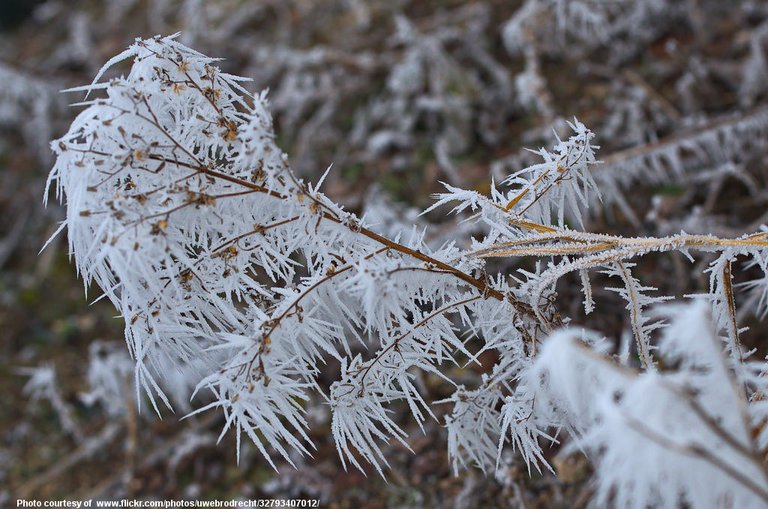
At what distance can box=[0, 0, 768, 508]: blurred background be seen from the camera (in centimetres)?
210

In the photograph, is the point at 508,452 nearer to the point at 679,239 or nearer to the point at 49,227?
the point at 679,239

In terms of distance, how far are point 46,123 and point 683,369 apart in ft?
11.1

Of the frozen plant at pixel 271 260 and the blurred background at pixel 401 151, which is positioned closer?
the frozen plant at pixel 271 260

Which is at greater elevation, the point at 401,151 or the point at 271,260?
the point at 271,260

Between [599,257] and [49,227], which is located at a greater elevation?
[49,227]

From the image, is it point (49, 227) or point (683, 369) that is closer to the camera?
point (683, 369)

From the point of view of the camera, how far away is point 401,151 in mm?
3070

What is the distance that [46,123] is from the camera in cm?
339

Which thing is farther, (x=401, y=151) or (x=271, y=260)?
(x=401, y=151)

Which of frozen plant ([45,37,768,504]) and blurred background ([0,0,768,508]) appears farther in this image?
blurred background ([0,0,768,508])

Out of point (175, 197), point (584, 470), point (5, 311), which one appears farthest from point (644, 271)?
point (5, 311)

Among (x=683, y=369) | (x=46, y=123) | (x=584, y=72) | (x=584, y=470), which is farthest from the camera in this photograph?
(x=46, y=123)

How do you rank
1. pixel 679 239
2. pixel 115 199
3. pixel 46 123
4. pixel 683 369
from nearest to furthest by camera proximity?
pixel 683 369 → pixel 115 199 → pixel 679 239 → pixel 46 123

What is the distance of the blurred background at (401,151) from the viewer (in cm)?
210
